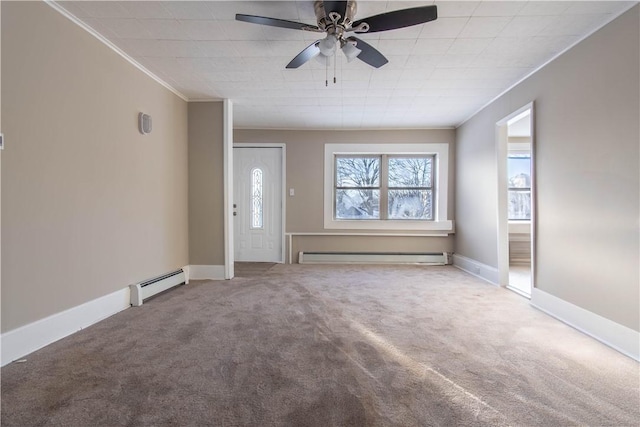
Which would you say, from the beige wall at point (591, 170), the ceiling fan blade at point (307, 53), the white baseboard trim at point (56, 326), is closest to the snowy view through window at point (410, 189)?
the beige wall at point (591, 170)

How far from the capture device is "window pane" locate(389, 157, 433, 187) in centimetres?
555

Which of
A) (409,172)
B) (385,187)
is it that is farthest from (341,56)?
(409,172)

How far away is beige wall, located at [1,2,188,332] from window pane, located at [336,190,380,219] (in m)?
3.09

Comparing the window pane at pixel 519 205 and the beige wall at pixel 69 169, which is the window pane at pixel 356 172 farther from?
the beige wall at pixel 69 169

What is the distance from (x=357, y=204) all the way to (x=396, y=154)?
44.8 inches

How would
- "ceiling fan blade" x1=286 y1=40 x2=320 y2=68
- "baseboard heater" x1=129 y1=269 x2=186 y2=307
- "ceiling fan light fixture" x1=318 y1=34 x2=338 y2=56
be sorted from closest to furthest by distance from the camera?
"ceiling fan light fixture" x1=318 y1=34 x2=338 y2=56 → "ceiling fan blade" x1=286 y1=40 x2=320 y2=68 → "baseboard heater" x1=129 y1=269 x2=186 y2=307

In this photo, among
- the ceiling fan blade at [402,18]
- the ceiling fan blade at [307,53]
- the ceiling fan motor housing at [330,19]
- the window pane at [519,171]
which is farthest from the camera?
the window pane at [519,171]

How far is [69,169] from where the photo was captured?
2.32m

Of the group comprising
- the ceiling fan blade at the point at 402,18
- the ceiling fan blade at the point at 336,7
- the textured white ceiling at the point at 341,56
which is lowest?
the ceiling fan blade at the point at 402,18

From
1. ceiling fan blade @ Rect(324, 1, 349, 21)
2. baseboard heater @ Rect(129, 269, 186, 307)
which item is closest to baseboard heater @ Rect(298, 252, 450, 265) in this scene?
baseboard heater @ Rect(129, 269, 186, 307)

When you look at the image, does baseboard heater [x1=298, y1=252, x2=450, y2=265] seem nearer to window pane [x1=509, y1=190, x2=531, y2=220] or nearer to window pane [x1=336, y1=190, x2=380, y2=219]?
window pane [x1=336, y1=190, x2=380, y2=219]

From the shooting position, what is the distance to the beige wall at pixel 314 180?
212 inches

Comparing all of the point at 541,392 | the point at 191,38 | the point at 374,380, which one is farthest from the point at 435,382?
the point at 191,38

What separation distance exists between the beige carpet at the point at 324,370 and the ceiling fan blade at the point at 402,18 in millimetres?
2147
